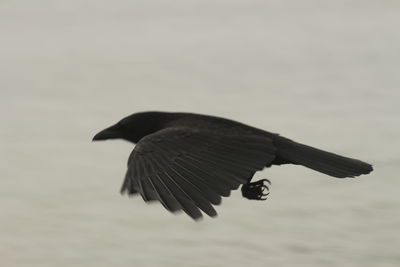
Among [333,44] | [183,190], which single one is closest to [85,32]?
[333,44]

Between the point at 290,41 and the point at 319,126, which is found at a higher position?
the point at 290,41

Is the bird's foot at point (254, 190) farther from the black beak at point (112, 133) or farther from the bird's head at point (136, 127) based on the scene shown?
the black beak at point (112, 133)

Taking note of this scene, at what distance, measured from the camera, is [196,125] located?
7.52 meters

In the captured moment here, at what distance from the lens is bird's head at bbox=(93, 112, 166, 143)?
805cm

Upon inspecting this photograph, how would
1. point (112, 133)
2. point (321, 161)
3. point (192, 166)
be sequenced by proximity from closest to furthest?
point (192, 166), point (321, 161), point (112, 133)

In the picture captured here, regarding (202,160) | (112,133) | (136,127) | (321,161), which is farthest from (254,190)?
(202,160)

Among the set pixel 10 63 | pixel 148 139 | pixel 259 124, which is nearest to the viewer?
pixel 148 139

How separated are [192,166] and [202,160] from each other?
0.10 metres

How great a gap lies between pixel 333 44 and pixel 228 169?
235 inches

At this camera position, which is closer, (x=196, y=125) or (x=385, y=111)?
(x=196, y=125)

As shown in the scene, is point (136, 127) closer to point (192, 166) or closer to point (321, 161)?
point (321, 161)

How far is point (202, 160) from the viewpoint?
22.6 ft

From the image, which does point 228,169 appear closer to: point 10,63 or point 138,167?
point 138,167

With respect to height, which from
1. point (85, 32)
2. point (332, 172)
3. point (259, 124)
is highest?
point (85, 32)
